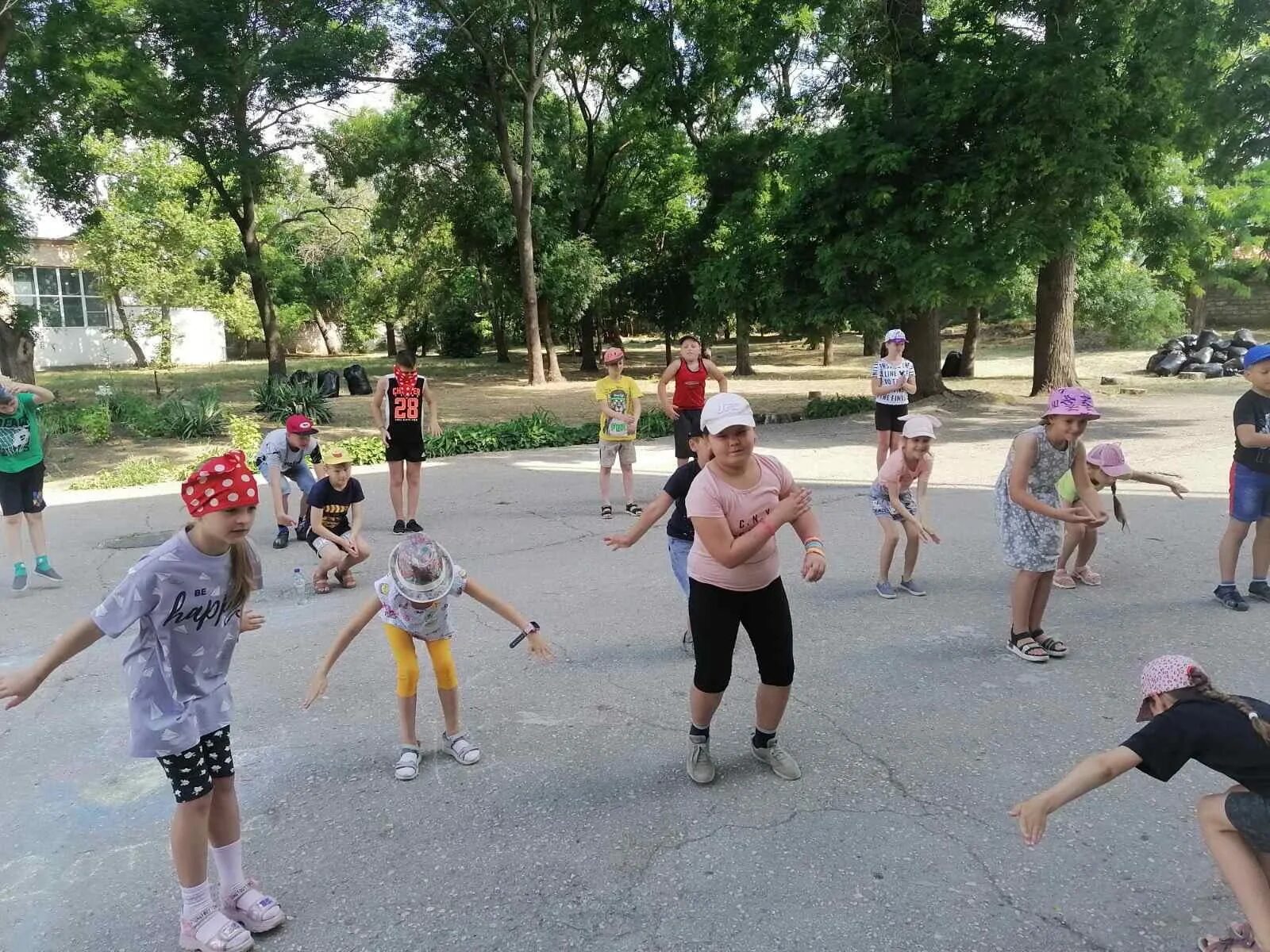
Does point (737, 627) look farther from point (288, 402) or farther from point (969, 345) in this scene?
point (969, 345)

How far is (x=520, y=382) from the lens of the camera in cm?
2734

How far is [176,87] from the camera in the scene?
61.2ft

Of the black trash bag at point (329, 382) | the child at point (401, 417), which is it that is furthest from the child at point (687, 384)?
the black trash bag at point (329, 382)

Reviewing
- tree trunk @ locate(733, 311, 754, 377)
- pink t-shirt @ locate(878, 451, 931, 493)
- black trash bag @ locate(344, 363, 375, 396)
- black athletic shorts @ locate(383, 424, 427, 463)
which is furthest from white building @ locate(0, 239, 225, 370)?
pink t-shirt @ locate(878, 451, 931, 493)

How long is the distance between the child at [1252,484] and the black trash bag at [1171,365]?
1730 centimetres

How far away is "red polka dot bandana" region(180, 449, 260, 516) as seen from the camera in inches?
105

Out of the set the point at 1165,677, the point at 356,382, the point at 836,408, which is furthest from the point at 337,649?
the point at 356,382

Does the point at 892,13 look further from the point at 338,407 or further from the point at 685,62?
the point at 338,407

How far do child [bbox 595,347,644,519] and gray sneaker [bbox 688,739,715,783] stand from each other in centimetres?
485

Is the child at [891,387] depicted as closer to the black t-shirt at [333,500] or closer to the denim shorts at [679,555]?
the denim shorts at [679,555]

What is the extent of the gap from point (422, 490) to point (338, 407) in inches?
421

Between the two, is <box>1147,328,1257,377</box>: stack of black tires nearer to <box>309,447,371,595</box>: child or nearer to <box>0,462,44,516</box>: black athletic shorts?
<box>309,447,371,595</box>: child

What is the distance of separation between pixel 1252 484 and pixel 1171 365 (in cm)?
1782

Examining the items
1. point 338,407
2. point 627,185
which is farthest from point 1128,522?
point 627,185
